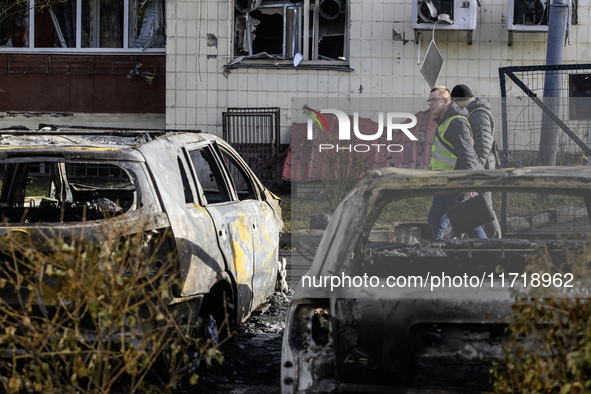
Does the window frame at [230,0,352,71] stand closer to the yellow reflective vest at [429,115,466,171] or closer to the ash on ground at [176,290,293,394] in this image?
the yellow reflective vest at [429,115,466,171]

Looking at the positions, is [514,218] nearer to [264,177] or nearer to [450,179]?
[450,179]

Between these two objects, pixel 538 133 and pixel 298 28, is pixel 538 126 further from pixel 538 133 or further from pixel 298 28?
pixel 298 28

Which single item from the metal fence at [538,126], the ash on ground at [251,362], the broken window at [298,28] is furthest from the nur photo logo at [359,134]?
the broken window at [298,28]

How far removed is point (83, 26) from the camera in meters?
15.9

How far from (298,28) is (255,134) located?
7.59ft

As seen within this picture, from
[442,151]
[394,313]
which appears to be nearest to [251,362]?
[442,151]

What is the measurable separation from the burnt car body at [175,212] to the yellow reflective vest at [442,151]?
4.70ft

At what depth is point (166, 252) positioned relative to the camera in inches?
164

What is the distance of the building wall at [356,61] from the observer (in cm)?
1440

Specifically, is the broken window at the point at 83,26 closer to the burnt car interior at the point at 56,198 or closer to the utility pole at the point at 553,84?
the utility pole at the point at 553,84

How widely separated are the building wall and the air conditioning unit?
14.1 inches

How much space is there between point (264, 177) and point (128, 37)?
171 inches

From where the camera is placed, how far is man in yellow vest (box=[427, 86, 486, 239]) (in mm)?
5617

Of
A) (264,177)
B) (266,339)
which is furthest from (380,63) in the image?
(266,339)
